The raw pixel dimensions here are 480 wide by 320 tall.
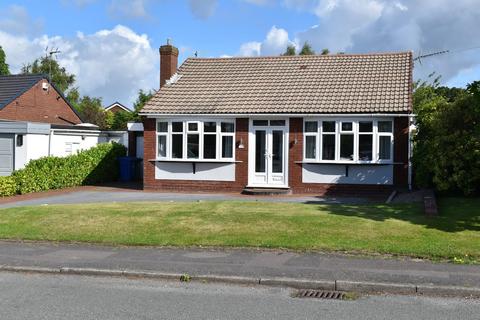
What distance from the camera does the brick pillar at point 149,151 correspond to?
22.4 metres

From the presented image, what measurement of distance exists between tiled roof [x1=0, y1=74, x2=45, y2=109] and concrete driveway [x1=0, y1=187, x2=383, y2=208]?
13303 millimetres

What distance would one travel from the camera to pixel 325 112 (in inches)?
802

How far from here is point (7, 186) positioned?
2109cm

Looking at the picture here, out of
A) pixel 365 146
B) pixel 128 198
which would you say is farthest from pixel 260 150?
pixel 128 198

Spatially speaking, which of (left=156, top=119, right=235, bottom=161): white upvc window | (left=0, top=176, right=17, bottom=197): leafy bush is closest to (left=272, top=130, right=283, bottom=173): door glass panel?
(left=156, top=119, right=235, bottom=161): white upvc window

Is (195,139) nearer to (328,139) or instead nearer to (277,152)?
(277,152)

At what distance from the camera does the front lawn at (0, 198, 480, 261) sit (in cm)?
1078

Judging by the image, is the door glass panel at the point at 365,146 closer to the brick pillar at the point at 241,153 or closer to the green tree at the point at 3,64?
the brick pillar at the point at 241,153

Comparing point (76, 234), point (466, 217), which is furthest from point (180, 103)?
point (466, 217)

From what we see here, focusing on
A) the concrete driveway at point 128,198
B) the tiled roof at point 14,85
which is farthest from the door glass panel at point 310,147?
the tiled roof at point 14,85

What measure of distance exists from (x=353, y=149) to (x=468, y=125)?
16.3 feet

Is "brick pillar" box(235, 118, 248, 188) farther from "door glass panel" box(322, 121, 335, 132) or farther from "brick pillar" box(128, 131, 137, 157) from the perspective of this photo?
"brick pillar" box(128, 131, 137, 157)

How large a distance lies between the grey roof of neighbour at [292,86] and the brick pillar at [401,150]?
52 cm

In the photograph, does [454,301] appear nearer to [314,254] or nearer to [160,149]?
[314,254]
